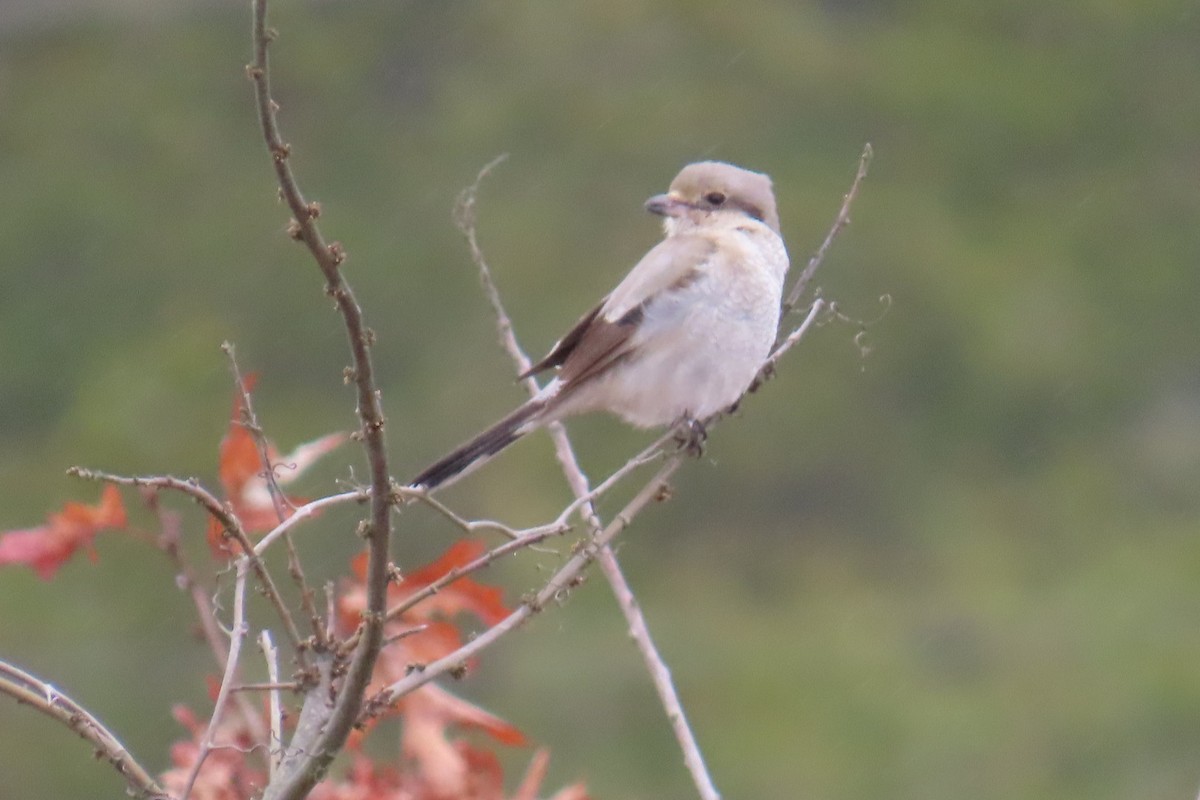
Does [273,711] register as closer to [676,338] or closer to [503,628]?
[503,628]

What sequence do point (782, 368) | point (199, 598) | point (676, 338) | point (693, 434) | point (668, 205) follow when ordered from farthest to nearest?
point (782, 368)
point (668, 205)
point (676, 338)
point (693, 434)
point (199, 598)

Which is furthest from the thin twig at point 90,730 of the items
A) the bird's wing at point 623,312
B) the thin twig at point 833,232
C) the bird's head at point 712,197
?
the bird's head at point 712,197

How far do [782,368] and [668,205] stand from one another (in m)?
5.19

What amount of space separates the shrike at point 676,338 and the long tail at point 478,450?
0.43ft

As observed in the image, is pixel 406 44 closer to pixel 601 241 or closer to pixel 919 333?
pixel 601 241

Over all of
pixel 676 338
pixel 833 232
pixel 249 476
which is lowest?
pixel 249 476

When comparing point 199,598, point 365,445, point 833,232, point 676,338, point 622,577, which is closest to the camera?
point 365,445

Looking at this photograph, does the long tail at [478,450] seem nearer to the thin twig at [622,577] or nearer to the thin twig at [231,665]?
the thin twig at [622,577]

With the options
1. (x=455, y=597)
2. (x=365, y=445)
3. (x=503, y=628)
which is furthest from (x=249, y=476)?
(x=365, y=445)

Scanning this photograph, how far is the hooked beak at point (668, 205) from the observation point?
12.7ft

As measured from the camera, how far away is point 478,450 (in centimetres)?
303

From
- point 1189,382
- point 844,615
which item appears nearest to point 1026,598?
point 844,615

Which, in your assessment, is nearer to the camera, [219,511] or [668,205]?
[219,511]

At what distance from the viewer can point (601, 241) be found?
996 cm
